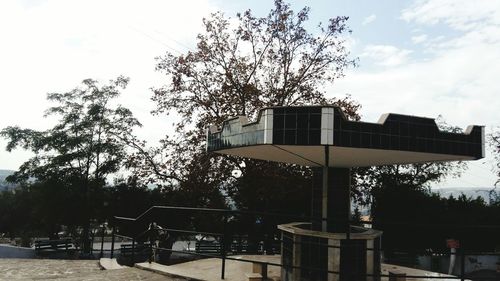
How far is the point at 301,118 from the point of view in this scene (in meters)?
6.57

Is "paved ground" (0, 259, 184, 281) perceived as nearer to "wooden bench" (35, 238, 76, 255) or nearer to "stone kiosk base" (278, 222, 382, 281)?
"stone kiosk base" (278, 222, 382, 281)

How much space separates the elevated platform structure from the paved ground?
2.74 meters

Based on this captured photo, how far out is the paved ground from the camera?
23.8ft

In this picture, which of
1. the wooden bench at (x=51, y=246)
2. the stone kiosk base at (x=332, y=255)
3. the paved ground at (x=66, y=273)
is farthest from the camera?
the wooden bench at (x=51, y=246)

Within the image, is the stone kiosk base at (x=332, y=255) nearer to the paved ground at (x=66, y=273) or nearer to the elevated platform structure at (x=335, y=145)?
the elevated platform structure at (x=335, y=145)

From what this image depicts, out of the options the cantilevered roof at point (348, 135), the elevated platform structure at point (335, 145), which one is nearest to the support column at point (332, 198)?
the elevated platform structure at point (335, 145)

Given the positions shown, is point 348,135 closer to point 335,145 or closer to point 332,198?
point 335,145

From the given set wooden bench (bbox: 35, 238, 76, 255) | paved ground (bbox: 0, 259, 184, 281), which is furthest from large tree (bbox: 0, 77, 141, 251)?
paved ground (bbox: 0, 259, 184, 281)

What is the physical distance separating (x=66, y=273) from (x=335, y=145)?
5588 mm

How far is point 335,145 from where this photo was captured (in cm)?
643

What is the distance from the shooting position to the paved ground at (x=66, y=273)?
7.25 m

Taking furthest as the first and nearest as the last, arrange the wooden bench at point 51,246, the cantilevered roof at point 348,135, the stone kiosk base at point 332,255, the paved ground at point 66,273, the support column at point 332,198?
the wooden bench at point 51,246 → the support column at point 332,198 → the stone kiosk base at point 332,255 → the paved ground at point 66,273 → the cantilevered roof at point 348,135

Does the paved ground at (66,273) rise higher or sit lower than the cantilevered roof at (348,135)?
lower

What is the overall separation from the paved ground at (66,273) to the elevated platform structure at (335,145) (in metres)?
2.74
